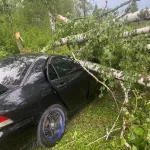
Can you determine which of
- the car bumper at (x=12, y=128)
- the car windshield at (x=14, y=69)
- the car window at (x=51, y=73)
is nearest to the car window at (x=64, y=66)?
the car window at (x=51, y=73)

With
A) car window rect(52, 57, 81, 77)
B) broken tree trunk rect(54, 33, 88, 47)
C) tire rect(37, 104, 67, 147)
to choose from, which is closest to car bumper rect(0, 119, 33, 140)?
tire rect(37, 104, 67, 147)

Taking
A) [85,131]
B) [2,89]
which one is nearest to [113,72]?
[85,131]

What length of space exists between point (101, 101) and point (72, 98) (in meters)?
1.42

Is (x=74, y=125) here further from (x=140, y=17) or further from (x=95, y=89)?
(x=140, y=17)

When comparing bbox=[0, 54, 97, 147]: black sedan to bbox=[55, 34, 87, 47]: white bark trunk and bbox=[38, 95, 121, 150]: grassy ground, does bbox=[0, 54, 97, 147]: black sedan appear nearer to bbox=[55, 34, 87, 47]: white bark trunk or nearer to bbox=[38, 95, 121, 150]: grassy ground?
bbox=[38, 95, 121, 150]: grassy ground

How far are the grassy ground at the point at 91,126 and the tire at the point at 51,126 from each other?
0.15 meters

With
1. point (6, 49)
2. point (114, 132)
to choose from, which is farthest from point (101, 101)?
point (6, 49)

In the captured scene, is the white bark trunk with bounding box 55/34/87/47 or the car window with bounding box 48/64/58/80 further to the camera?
the white bark trunk with bounding box 55/34/87/47

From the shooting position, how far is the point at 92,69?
507cm

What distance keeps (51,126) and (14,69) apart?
47.5 inches

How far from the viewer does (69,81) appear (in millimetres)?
4547

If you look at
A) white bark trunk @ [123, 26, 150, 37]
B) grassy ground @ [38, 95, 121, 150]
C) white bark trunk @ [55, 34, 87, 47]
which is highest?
white bark trunk @ [123, 26, 150, 37]

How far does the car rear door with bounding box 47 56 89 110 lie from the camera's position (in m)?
4.26

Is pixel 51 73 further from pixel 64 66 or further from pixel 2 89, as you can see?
pixel 2 89
